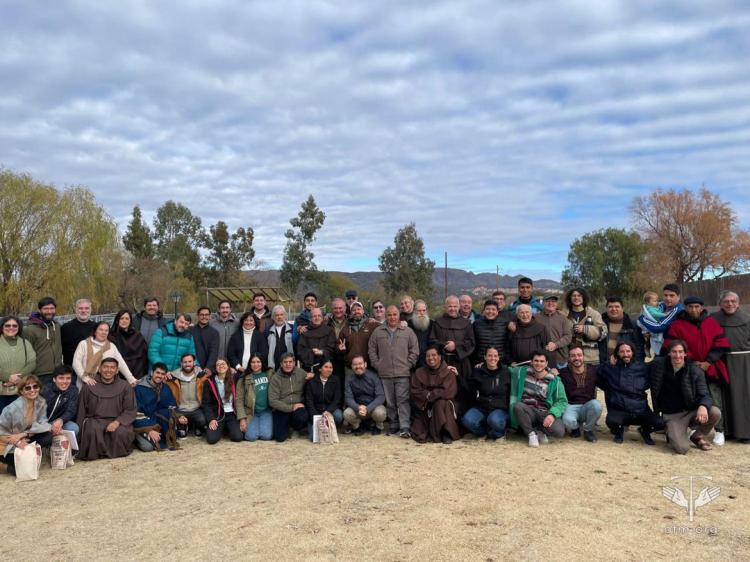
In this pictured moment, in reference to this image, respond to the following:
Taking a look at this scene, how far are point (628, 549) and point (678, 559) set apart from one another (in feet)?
0.98

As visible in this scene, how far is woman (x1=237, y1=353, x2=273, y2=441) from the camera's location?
25.1 ft

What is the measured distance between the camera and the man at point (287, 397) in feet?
25.0

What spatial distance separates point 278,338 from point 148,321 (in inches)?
69.1

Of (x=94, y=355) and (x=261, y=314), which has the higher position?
(x=261, y=314)

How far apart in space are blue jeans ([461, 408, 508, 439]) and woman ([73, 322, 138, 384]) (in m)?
4.09

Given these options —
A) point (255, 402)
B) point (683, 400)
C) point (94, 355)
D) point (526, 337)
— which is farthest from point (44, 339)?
point (683, 400)

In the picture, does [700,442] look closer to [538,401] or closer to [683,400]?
[683,400]

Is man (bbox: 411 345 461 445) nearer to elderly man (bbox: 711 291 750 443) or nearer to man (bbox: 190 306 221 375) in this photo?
man (bbox: 190 306 221 375)

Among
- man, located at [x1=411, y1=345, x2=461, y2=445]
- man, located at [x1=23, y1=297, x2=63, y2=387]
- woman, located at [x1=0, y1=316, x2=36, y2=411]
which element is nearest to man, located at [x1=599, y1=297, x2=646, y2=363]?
man, located at [x1=411, y1=345, x2=461, y2=445]

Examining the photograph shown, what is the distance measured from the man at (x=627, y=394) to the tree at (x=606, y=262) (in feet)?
146

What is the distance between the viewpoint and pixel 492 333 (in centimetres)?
764

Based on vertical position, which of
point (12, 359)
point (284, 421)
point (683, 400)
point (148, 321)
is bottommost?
point (284, 421)

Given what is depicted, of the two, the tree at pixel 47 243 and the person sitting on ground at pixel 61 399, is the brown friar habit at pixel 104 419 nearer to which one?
the person sitting on ground at pixel 61 399

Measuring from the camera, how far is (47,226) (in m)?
26.4
